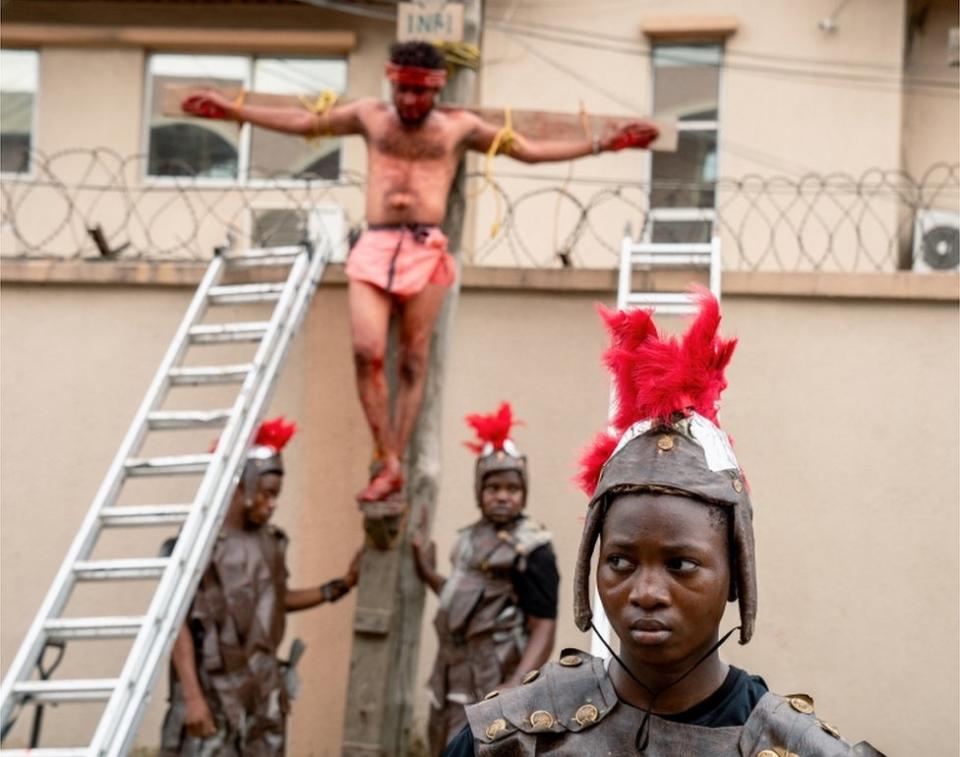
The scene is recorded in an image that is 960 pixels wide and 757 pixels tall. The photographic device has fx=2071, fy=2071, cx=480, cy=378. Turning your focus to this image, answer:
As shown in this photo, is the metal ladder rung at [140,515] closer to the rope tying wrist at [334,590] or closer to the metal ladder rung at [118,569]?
the metal ladder rung at [118,569]

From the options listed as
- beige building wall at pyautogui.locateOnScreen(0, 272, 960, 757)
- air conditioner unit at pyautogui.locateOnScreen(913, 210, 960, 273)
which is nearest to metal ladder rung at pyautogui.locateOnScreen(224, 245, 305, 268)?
beige building wall at pyautogui.locateOnScreen(0, 272, 960, 757)

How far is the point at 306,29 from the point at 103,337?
575 centimetres

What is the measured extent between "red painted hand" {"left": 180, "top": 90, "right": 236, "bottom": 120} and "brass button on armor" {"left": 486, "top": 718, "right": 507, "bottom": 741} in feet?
19.1

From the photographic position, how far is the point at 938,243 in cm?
1313

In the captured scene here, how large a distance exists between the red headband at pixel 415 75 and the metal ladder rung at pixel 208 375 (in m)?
1.28

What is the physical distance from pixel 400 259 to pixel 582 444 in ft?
4.37

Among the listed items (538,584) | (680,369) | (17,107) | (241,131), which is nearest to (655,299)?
(538,584)

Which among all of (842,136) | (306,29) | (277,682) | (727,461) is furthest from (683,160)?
(727,461)

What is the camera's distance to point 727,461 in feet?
10.7

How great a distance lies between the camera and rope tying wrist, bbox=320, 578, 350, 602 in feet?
27.9

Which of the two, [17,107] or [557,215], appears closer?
[557,215]

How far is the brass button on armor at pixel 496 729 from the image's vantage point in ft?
10.3

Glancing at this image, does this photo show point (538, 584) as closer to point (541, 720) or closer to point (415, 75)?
point (415, 75)

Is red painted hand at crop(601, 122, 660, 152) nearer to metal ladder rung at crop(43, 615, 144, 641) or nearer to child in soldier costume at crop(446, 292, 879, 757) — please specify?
metal ladder rung at crop(43, 615, 144, 641)
